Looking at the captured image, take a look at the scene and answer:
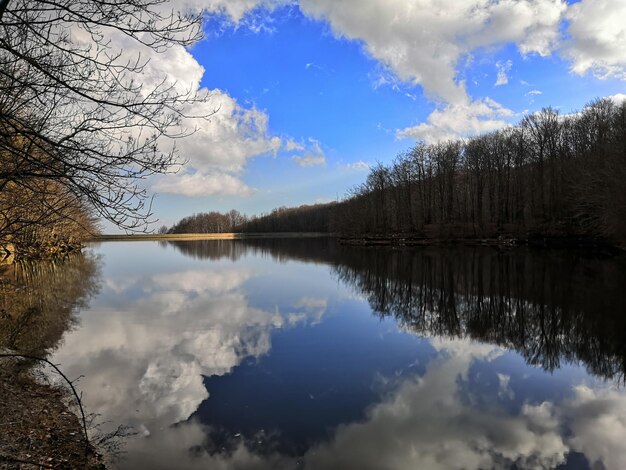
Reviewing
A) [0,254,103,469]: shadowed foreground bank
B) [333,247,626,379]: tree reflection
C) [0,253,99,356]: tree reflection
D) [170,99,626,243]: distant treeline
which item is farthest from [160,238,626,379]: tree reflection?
[170,99,626,243]: distant treeline

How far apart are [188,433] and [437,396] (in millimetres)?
4670

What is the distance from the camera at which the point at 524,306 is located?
54.3ft

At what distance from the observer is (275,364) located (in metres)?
10.2

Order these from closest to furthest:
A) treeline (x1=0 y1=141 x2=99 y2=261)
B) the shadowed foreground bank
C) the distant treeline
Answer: treeline (x1=0 y1=141 x2=99 y2=261) → the shadowed foreground bank → the distant treeline

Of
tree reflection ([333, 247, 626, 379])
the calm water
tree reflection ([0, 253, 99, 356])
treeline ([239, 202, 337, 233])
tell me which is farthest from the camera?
treeline ([239, 202, 337, 233])

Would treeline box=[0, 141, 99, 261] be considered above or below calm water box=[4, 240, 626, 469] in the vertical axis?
above

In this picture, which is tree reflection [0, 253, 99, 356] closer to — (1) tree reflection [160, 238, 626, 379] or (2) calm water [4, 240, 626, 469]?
(2) calm water [4, 240, 626, 469]

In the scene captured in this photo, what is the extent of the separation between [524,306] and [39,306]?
19.6 meters

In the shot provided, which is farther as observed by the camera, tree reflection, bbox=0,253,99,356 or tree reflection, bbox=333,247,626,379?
tree reflection, bbox=0,253,99,356

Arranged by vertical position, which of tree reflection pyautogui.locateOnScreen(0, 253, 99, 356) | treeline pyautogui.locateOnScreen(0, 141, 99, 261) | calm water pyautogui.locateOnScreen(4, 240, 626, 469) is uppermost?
treeline pyautogui.locateOnScreen(0, 141, 99, 261)

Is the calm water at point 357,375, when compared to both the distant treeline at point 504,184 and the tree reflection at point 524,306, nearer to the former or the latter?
the tree reflection at point 524,306

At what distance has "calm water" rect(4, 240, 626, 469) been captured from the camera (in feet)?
20.5

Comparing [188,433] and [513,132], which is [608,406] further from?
[513,132]

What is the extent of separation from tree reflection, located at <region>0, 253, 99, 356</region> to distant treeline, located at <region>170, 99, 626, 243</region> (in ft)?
138
